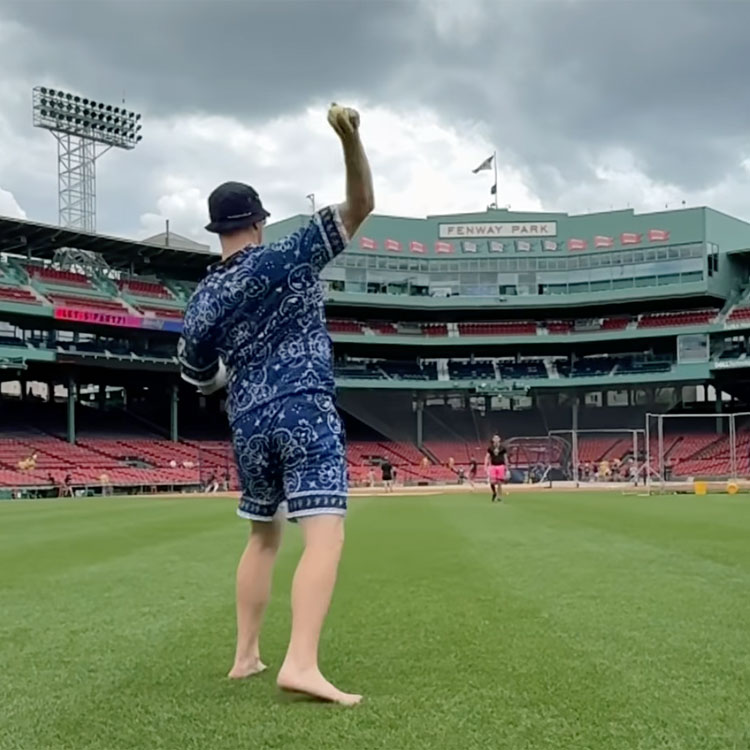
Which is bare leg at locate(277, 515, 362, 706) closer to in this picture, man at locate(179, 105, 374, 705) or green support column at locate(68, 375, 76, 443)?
man at locate(179, 105, 374, 705)

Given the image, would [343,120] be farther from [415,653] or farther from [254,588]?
[415,653]

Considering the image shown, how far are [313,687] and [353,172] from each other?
2.00 meters

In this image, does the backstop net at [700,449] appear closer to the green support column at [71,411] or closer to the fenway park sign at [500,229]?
the fenway park sign at [500,229]

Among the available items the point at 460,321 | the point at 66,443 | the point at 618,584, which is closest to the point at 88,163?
the point at 66,443

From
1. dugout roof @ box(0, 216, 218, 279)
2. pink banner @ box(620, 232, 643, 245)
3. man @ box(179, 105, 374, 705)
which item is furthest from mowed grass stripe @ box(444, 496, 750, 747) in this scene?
pink banner @ box(620, 232, 643, 245)

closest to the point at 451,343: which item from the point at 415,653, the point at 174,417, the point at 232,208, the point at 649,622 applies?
the point at 174,417

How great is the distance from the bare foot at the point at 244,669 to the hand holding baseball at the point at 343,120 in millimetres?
2244

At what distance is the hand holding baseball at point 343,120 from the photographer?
350cm

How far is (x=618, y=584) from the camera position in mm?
6691

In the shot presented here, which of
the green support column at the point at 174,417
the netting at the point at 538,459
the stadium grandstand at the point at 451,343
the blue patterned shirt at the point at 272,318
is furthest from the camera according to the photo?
the green support column at the point at 174,417

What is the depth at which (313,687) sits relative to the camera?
131 inches

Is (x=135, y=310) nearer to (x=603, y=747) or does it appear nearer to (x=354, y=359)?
(x=354, y=359)

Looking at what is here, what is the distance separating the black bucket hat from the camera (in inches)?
154

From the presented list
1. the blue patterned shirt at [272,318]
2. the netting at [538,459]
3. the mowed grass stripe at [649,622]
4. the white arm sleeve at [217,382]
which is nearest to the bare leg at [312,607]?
the blue patterned shirt at [272,318]
